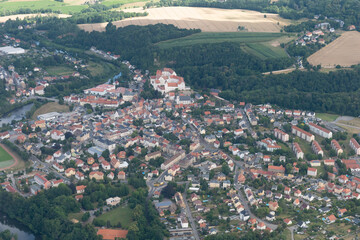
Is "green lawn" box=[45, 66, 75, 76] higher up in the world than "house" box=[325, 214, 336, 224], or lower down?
higher up

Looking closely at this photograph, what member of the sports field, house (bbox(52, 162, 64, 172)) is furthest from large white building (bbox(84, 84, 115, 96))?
house (bbox(52, 162, 64, 172))

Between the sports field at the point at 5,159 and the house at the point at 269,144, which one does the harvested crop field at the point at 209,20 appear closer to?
the house at the point at 269,144

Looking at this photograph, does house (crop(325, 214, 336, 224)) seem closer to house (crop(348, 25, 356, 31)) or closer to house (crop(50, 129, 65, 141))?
house (crop(50, 129, 65, 141))

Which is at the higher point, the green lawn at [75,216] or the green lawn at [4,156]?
the green lawn at [4,156]

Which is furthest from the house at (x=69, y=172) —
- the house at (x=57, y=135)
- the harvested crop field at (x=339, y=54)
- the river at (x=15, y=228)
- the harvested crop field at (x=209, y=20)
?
the harvested crop field at (x=209, y=20)

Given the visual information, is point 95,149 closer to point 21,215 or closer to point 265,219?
point 21,215

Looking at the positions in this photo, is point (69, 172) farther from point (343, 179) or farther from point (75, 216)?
point (343, 179)

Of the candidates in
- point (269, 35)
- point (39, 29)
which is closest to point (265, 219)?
point (269, 35)
